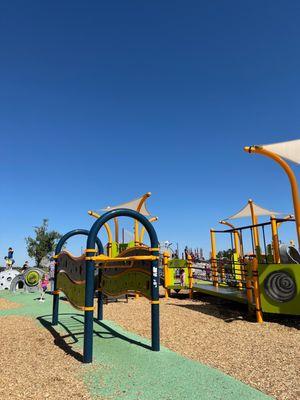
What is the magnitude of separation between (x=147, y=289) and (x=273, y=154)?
5800 mm

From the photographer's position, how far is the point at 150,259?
629 cm

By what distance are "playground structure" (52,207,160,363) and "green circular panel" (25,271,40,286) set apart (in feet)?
36.7

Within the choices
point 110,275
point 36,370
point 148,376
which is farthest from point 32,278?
point 148,376

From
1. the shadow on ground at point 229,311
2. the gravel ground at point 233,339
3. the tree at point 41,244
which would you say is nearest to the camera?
the gravel ground at point 233,339

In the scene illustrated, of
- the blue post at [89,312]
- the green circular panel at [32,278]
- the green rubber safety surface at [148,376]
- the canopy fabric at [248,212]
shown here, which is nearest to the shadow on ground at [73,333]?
the green rubber safety surface at [148,376]

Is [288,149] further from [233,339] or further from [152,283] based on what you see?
[152,283]

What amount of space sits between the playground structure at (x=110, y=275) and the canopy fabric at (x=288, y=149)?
525 cm

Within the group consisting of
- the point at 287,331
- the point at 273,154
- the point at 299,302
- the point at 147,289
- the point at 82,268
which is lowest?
the point at 287,331

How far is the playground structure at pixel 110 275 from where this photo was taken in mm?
5594

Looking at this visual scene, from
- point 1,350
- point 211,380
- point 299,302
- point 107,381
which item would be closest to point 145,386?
point 107,381

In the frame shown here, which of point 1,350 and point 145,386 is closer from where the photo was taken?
point 145,386

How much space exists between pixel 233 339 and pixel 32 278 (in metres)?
14.7

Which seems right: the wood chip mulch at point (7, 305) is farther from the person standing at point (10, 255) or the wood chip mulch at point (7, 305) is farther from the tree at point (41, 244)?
the tree at point (41, 244)

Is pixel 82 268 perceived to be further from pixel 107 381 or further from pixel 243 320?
pixel 243 320
